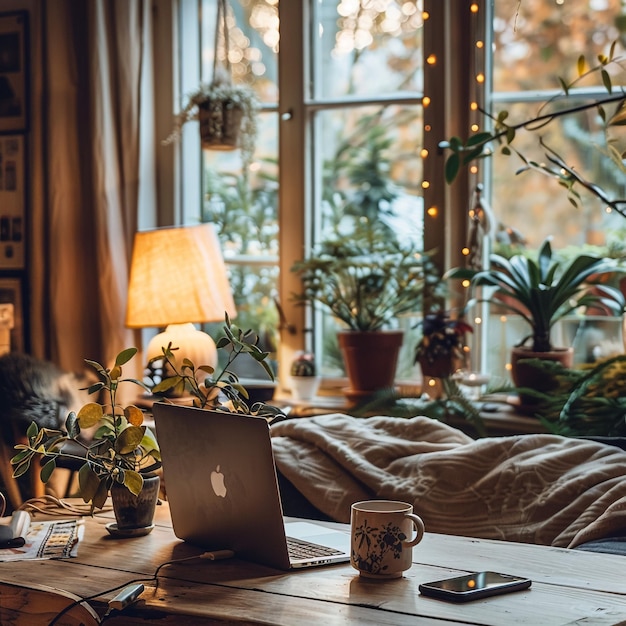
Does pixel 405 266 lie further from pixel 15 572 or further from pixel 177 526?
pixel 15 572

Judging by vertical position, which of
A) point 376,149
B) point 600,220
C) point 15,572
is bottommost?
point 15,572

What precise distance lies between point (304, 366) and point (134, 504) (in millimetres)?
1549

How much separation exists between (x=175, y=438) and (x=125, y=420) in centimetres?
21

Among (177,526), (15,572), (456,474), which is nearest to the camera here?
(15,572)

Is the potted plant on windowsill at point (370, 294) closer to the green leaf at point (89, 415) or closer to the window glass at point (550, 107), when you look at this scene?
the window glass at point (550, 107)

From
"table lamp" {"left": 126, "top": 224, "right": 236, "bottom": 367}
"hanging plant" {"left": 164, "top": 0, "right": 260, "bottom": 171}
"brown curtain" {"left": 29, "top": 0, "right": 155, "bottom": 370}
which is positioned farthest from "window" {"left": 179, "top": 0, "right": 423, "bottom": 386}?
"table lamp" {"left": 126, "top": 224, "right": 236, "bottom": 367}

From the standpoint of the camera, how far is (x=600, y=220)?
310 centimetres

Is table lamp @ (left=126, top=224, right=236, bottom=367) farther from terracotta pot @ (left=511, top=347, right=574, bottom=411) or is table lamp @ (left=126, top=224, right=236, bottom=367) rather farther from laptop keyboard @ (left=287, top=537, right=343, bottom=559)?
laptop keyboard @ (left=287, top=537, right=343, bottom=559)

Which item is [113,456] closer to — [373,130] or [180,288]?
[180,288]

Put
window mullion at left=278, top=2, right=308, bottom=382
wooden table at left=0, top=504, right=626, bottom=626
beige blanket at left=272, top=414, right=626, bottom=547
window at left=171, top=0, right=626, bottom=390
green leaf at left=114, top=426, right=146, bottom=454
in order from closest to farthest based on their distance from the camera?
wooden table at left=0, top=504, right=626, bottom=626 → green leaf at left=114, top=426, right=146, bottom=454 → beige blanket at left=272, top=414, right=626, bottom=547 → window at left=171, top=0, right=626, bottom=390 → window mullion at left=278, top=2, right=308, bottom=382

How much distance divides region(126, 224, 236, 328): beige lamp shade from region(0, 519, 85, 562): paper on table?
1233 millimetres

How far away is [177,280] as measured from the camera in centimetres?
310

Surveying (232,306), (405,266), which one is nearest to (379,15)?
(405,266)

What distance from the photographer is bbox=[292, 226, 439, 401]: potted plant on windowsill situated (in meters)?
3.21
